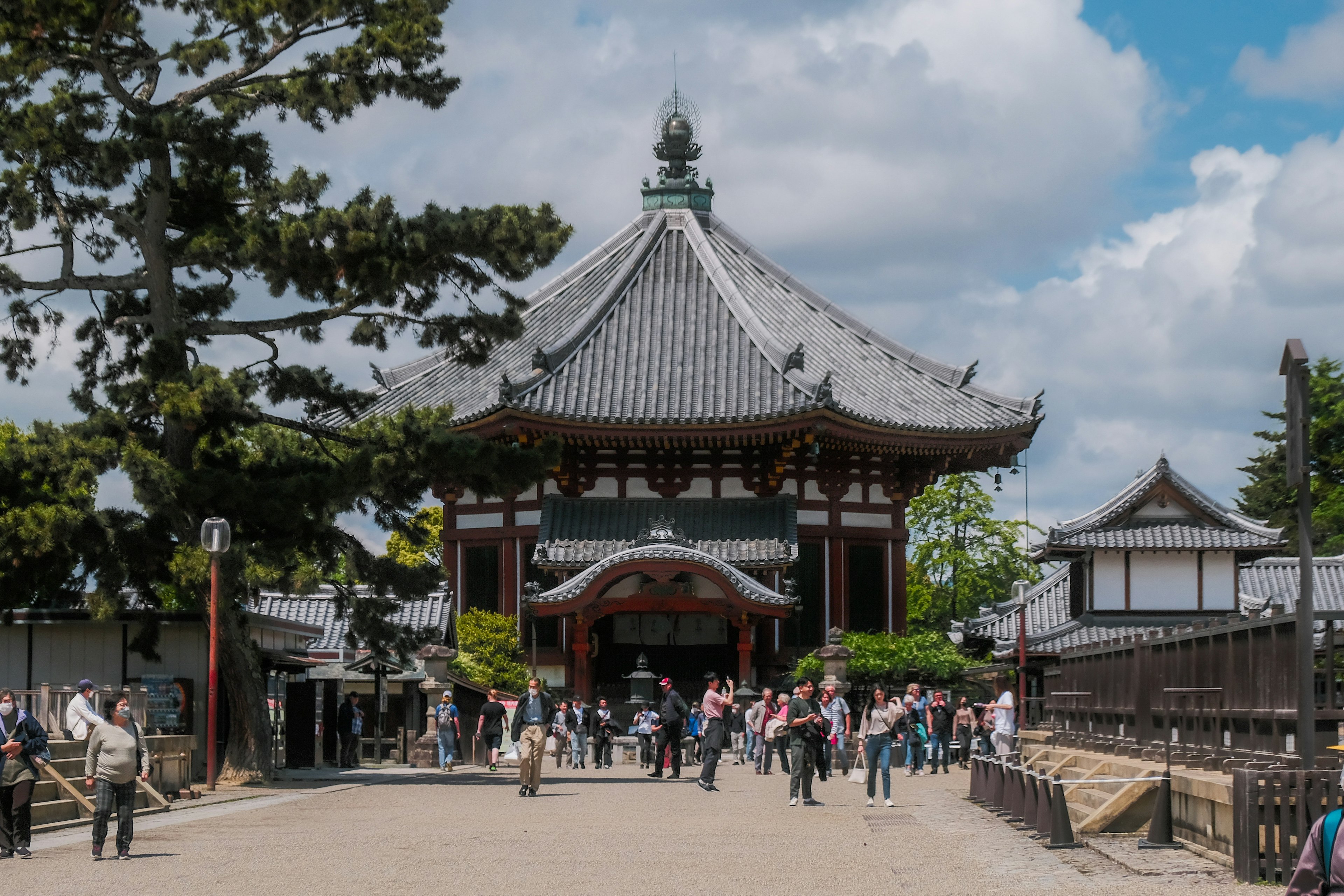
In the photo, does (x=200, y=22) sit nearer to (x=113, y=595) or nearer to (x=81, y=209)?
(x=81, y=209)

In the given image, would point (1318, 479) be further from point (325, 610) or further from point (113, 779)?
point (113, 779)

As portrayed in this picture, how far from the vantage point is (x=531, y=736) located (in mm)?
23609

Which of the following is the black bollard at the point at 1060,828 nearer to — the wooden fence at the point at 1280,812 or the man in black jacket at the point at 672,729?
the wooden fence at the point at 1280,812

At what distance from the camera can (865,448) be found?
135 ft

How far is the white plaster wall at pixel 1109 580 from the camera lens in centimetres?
4038

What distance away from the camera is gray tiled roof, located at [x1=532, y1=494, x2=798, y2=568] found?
128 feet

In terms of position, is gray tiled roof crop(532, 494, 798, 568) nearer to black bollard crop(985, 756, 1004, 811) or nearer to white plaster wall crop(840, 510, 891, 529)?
white plaster wall crop(840, 510, 891, 529)

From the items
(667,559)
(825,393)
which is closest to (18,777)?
(667,559)

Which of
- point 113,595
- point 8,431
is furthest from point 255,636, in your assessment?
point 8,431

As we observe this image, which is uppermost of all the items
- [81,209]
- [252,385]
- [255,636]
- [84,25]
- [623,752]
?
[84,25]

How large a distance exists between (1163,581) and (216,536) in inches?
979

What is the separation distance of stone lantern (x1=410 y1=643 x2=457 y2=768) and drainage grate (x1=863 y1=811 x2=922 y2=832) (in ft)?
45.8

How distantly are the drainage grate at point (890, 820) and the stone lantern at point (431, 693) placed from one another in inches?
550

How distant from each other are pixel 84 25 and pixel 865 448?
2253cm
